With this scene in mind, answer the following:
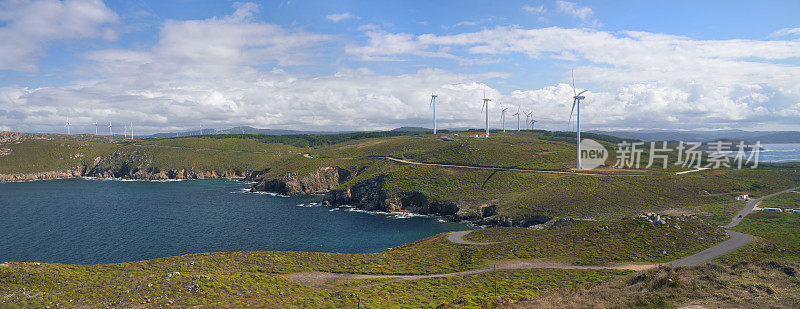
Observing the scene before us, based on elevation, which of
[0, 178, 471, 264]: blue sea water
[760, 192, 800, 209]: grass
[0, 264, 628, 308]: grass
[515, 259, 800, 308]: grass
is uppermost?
[515, 259, 800, 308]: grass

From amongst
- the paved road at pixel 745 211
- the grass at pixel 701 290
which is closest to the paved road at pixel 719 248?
the paved road at pixel 745 211

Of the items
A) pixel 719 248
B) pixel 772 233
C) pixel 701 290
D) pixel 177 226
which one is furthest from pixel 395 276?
pixel 177 226

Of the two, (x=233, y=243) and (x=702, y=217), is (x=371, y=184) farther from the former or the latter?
(x=702, y=217)

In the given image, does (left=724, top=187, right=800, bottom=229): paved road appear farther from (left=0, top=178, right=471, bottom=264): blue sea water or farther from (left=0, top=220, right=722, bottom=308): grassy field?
(left=0, top=178, right=471, bottom=264): blue sea water

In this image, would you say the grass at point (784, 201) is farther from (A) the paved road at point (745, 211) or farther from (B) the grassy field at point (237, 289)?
(B) the grassy field at point (237, 289)

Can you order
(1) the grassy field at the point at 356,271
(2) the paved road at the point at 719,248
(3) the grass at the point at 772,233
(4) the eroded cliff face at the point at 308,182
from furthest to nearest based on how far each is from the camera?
(4) the eroded cliff face at the point at 308,182 < (3) the grass at the point at 772,233 < (2) the paved road at the point at 719,248 < (1) the grassy field at the point at 356,271

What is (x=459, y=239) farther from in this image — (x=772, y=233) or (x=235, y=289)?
(x=772, y=233)

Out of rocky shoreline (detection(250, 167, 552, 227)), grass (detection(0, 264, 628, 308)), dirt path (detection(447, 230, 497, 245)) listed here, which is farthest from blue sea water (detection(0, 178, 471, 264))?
grass (detection(0, 264, 628, 308))

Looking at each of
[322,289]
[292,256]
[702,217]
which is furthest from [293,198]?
[702,217]
